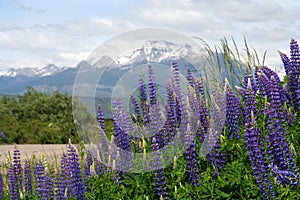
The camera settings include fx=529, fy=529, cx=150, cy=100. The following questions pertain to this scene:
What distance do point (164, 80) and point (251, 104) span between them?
4.24ft

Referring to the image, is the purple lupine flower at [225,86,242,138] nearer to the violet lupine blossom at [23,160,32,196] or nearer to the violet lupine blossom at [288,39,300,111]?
the violet lupine blossom at [288,39,300,111]

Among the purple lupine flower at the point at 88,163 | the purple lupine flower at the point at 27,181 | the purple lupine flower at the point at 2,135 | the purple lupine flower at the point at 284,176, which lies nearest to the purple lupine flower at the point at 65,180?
the purple lupine flower at the point at 88,163

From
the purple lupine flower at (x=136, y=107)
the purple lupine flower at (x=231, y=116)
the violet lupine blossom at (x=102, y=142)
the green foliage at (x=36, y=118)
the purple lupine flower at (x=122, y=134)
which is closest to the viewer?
the purple lupine flower at (x=231, y=116)

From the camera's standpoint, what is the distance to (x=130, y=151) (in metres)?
5.46

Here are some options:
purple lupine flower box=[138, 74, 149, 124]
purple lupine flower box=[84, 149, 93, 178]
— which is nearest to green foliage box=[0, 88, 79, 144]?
purple lupine flower box=[84, 149, 93, 178]

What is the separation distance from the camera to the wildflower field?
4570mm

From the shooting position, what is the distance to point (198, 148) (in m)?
5.06

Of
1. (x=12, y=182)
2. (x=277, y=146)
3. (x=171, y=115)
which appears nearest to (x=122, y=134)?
(x=171, y=115)

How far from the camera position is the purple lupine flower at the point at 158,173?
4.88m

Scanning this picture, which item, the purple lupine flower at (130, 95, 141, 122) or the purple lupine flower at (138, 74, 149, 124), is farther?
the purple lupine flower at (130, 95, 141, 122)

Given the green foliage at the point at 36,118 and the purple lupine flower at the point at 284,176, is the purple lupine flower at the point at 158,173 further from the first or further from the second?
the green foliage at the point at 36,118

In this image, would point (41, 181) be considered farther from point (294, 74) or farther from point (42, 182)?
point (294, 74)

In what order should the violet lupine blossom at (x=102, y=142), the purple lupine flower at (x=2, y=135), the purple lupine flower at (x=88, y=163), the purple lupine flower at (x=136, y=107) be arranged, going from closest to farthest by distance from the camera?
1. the violet lupine blossom at (x=102, y=142)
2. the purple lupine flower at (x=136, y=107)
3. the purple lupine flower at (x=88, y=163)
4. the purple lupine flower at (x=2, y=135)

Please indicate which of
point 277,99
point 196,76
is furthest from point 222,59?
point 277,99
